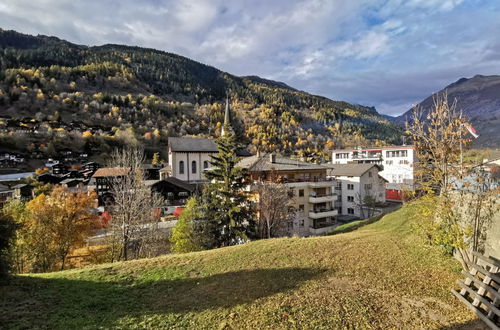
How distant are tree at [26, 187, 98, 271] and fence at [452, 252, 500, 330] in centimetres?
2742

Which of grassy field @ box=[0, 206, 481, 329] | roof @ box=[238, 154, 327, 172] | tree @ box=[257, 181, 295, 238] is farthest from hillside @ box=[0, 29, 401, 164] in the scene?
grassy field @ box=[0, 206, 481, 329]

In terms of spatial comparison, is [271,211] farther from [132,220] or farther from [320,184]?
[320,184]

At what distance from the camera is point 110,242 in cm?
2622

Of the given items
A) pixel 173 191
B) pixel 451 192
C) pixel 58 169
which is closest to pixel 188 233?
pixel 451 192

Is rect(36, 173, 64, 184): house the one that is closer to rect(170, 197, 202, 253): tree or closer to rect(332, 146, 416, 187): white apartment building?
rect(170, 197, 202, 253): tree

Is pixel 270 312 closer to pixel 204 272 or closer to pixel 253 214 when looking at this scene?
pixel 204 272

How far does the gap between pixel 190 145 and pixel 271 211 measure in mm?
45729

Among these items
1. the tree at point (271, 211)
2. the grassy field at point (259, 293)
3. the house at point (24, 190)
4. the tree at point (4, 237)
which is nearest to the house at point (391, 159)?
the tree at point (271, 211)

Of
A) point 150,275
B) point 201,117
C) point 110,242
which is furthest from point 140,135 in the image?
point 150,275

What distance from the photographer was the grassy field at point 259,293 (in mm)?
7098

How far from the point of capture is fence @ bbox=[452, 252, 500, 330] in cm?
637

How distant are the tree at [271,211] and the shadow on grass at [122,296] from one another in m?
13.7

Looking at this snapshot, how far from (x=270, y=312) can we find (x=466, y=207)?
23.9ft

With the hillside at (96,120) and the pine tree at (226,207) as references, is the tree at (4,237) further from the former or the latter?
the hillside at (96,120)
